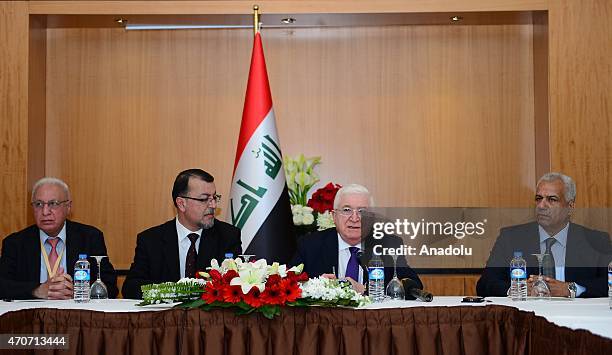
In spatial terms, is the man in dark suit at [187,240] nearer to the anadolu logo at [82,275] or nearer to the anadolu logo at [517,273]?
the anadolu logo at [82,275]

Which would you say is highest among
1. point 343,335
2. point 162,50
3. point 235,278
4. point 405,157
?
point 162,50

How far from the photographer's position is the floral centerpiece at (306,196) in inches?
215

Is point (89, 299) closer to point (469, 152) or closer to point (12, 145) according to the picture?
point (12, 145)

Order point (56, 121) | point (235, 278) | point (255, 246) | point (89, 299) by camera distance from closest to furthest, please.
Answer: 1. point (235, 278)
2. point (89, 299)
3. point (255, 246)
4. point (56, 121)

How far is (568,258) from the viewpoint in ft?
14.1

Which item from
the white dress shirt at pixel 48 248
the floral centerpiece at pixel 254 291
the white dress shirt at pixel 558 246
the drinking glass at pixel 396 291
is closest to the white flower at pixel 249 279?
the floral centerpiece at pixel 254 291

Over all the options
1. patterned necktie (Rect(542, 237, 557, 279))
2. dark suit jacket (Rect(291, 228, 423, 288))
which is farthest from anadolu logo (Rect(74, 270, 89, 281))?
patterned necktie (Rect(542, 237, 557, 279))

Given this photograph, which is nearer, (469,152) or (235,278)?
(235,278)

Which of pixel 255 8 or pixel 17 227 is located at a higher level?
pixel 255 8

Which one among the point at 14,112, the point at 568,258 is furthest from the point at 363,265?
the point at 14,112

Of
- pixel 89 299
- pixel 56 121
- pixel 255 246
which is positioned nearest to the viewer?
pixel 89 299

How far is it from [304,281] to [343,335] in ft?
0.95

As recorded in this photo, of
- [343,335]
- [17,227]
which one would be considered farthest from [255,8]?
[343,335]

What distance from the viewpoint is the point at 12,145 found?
5.60 metres
